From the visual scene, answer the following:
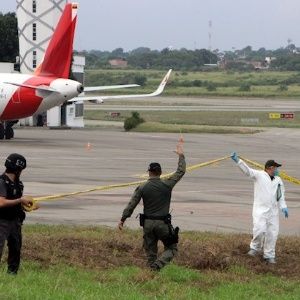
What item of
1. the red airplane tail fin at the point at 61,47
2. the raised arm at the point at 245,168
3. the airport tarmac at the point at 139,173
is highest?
the red airplane tail fin at the point at 61,47

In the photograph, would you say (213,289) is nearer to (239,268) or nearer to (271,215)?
(239,268)

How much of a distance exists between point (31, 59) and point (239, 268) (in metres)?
58.4

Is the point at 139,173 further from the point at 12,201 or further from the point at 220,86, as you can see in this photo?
the point at 220,86

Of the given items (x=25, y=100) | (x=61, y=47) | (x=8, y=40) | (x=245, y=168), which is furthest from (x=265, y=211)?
(x=8, y=40)

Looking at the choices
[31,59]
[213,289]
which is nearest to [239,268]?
[213,289]

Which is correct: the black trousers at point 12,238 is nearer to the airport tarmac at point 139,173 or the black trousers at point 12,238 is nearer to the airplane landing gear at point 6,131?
the airport tarmac at point 139,173

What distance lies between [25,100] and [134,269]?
35.0m

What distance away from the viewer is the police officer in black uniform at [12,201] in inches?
490

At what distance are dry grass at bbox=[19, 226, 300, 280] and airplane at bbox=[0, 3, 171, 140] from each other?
3064cm

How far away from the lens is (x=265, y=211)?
54.7ft

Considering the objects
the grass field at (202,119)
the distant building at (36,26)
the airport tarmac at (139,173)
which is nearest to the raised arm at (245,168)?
the airport tarmac at (139,173)

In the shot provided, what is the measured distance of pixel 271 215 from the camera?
1672cm

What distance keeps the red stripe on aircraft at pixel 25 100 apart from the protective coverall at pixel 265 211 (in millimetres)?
32808

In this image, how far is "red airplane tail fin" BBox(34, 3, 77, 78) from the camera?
49.0 m
